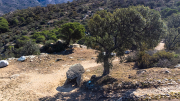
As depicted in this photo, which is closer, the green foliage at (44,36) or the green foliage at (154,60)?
the green foliage at (154,60)

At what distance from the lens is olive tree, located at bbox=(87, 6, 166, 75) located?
6867mm

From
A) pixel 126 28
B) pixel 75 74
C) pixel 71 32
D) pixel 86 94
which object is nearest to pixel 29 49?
pixel 71 32

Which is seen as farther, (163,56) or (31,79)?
(163,56)

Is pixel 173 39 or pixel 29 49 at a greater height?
pixel 173 39

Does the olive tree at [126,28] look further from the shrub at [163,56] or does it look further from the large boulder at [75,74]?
the shrub at [163,56]

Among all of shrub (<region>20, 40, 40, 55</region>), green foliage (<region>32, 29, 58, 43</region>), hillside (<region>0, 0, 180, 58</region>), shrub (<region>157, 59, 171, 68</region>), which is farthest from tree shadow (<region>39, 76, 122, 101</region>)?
hillside (<region>0, 0, 180, 58</region>)

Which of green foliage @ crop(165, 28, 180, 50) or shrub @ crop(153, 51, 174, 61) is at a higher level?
green foliage @ crop(165, 28, 180, 50)

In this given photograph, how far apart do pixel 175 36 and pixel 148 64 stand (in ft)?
36.8

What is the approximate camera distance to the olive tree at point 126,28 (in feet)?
22.5

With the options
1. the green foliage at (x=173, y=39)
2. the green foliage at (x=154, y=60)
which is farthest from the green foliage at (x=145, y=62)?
the green foliage at (x=173, y=39)

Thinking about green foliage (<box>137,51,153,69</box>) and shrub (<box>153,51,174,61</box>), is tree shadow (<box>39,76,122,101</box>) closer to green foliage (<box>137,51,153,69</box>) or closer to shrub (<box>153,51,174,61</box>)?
green foliage (<box>137,51,153,69</box>)

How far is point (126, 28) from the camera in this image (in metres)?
7.00

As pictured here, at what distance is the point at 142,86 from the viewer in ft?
23.4

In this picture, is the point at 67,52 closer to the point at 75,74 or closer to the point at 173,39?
the point at 75,74
